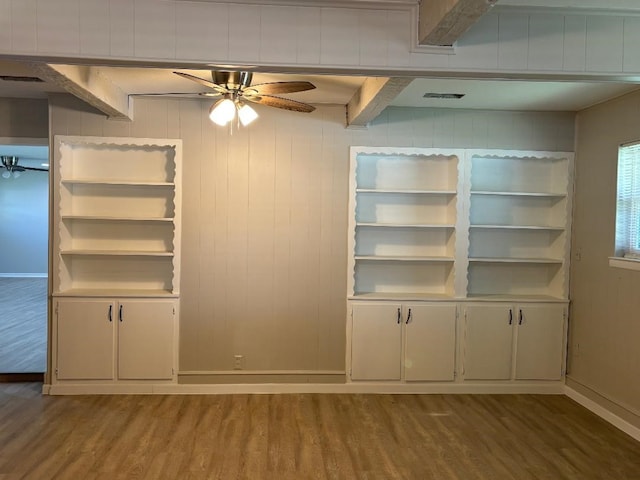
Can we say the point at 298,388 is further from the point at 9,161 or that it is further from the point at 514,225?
the point at 9,161

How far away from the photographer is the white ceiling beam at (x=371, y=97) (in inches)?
129

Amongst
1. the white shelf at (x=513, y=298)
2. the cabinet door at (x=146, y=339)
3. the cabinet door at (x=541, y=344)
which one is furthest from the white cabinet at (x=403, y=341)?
the cabinet door at (x=146, y=339)

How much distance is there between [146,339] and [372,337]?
1957 mm

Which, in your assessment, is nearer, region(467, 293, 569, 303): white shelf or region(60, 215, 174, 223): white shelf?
region(60, 215, 174, 223): white shelf

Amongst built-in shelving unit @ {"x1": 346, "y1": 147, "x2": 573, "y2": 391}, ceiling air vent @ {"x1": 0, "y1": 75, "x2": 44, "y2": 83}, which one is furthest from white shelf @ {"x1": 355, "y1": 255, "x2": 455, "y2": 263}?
ceiling air vent @ {"x1": 0, "y1": 75, "x2": 44, "y2": 83}

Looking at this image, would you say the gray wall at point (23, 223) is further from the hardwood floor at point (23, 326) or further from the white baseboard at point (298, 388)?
the white baseboard at point (298, 388)

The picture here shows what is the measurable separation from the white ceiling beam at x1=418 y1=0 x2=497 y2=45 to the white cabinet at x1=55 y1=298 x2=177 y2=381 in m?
3.09

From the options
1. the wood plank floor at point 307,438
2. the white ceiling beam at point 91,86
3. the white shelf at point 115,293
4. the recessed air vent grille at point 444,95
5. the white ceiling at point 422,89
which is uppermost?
the recessed air vent grille at point 444,95

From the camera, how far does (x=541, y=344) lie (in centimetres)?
473

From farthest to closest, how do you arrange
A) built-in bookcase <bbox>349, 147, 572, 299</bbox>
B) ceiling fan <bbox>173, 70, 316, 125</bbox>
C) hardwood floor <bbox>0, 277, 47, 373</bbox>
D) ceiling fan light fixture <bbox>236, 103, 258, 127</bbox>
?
hardwood floor <bbox>0, 277, 47, 373</bbox>, built-in bookcase <bbox>349, 147, 572, 299</bbox>, ceiling fan light fixture <bbox>236, 103, 258, 127</bbox>, ceiling fan <bbox>173, 70, 316, 125</bbox>

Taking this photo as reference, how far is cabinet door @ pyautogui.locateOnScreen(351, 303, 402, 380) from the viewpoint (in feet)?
15.2

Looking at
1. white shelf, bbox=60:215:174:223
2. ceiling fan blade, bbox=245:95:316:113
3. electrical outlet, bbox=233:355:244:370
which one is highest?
ceiling fan blade, bbox=245:95:316:113

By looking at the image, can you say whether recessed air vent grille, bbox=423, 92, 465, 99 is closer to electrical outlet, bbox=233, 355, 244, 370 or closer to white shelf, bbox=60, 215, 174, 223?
white shelf, bbox=60, 215, 174, 223

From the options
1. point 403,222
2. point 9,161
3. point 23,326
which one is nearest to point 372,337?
point 403,222
